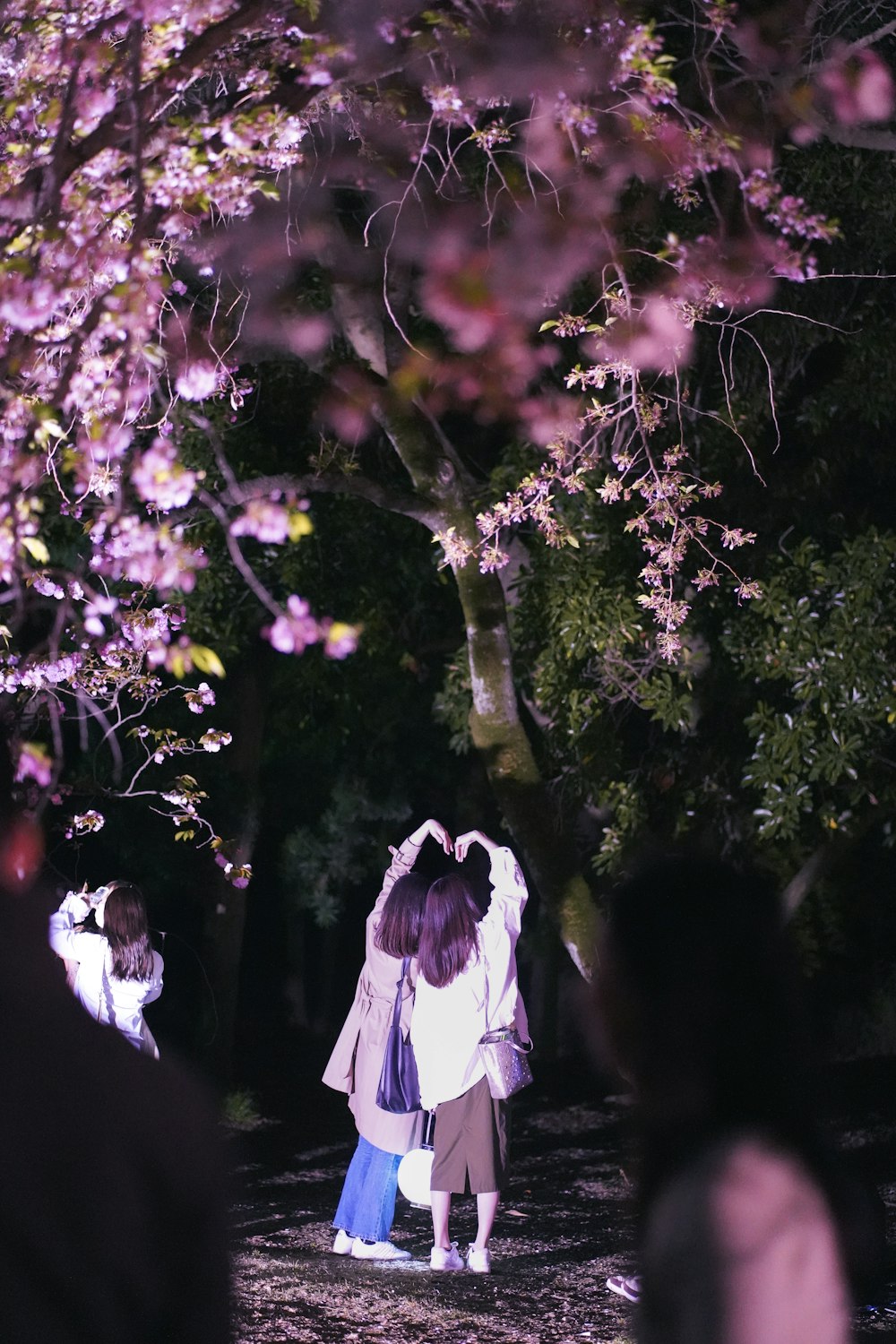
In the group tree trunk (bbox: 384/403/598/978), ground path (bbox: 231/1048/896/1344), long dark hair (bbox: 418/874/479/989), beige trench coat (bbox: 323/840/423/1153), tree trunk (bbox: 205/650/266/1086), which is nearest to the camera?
ground path (bbox: 231/1048/896/1344)

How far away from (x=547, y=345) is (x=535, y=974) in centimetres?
943

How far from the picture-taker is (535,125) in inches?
251

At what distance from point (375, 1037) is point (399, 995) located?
246 mm

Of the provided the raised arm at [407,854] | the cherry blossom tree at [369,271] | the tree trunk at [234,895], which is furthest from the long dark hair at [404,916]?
the tree trunk at [234,895]

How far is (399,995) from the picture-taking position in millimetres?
6715

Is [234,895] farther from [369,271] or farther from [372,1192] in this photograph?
[369,271]

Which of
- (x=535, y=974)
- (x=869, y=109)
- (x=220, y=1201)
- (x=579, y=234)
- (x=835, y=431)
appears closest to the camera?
(x=220, y=1201)

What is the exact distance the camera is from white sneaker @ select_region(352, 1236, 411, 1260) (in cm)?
677

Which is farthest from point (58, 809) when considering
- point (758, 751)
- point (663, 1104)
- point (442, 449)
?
point (663, 1104)

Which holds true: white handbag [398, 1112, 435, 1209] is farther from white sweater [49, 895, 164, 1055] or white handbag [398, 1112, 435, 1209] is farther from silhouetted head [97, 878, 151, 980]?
silhouetted head [97, 878, 151, 980]

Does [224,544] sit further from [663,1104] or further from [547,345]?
[663,1104]

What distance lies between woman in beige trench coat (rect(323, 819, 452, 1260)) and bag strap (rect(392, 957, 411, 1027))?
0.02 metres

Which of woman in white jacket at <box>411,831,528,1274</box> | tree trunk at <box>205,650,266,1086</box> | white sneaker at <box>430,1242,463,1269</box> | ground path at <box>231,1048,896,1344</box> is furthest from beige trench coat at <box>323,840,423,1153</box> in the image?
tree trunk at <box>205,650,266,1086</box>

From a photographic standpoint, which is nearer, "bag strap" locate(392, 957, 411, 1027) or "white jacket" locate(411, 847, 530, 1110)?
"white jacket" locate(411, 847, 530, 1110)
